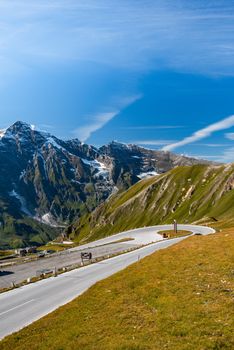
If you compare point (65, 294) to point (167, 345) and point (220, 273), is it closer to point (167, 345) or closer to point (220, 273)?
point (220, 273)

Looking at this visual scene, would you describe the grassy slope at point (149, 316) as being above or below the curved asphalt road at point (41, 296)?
above

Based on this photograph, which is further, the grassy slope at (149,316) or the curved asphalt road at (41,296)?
the curved asphalt road at (41,296)

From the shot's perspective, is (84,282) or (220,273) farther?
(84,282)

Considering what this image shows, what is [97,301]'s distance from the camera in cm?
3594

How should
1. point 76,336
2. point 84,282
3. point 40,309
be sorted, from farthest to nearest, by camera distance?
1. point 84,282
2. point 40,309
3. point 76,336

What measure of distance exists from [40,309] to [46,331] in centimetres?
993

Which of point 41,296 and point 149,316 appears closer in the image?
point 149,316

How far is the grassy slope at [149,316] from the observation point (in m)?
23.0

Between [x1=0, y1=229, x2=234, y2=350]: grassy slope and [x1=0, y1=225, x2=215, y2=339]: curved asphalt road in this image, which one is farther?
[x1=0, y1=225, x2=215, y2=339]: curved asphalt road

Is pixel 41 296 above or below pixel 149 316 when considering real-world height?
below

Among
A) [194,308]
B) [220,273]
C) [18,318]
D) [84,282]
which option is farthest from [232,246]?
[18,318]

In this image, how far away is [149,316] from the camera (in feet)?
91.8

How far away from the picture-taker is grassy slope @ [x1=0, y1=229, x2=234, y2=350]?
75.5ft

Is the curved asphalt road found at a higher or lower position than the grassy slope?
lower
